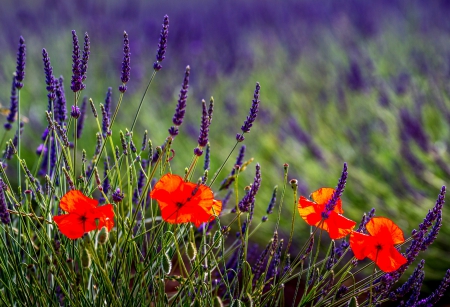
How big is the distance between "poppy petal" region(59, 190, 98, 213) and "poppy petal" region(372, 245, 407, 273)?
555 millimetres

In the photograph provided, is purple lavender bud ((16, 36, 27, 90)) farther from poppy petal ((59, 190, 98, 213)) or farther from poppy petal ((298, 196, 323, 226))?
poppy petal ((298, 196, 323, 226))

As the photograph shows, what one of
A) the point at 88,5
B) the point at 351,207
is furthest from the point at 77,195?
the point at 88,5

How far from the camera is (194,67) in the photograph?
473 centimetres

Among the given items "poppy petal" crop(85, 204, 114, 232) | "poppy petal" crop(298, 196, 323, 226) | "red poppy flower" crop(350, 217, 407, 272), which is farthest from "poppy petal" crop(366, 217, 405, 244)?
"poppy petal" crop(85, 204, 114, 232)

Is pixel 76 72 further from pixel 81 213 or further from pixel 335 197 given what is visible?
pixel 335 197

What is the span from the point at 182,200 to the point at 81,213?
188 millimetres

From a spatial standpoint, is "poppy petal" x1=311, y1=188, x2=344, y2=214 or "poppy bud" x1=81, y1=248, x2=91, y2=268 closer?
"poppy bud" x1=81, y1=248, x2=91, y2=268

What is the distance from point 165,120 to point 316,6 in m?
2.85

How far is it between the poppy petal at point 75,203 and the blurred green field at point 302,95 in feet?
5.45

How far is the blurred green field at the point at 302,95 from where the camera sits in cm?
292

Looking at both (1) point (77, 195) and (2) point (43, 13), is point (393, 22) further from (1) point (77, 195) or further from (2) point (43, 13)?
(1) point (77, 195)

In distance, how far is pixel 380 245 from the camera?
3.69 ft

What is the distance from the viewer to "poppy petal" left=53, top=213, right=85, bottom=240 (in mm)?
1038

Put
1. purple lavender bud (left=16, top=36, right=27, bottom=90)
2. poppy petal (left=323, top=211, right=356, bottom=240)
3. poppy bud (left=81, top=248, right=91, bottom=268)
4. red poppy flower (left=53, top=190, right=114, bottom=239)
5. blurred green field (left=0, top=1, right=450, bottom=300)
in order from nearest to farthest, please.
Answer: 1. poppy bud (left=81, top=248, right=91, bottom=268)
2. red poppy flower (left=53, top=190, right=114, bottom=239)
3. poppy petal (left=323, top=211, right=356, bottom=240)
4. purple lavender bud (left=16, top=36, right=27, bottom=90)
5. blurred green field (left=0, top=1, right=450, bottom=300)
